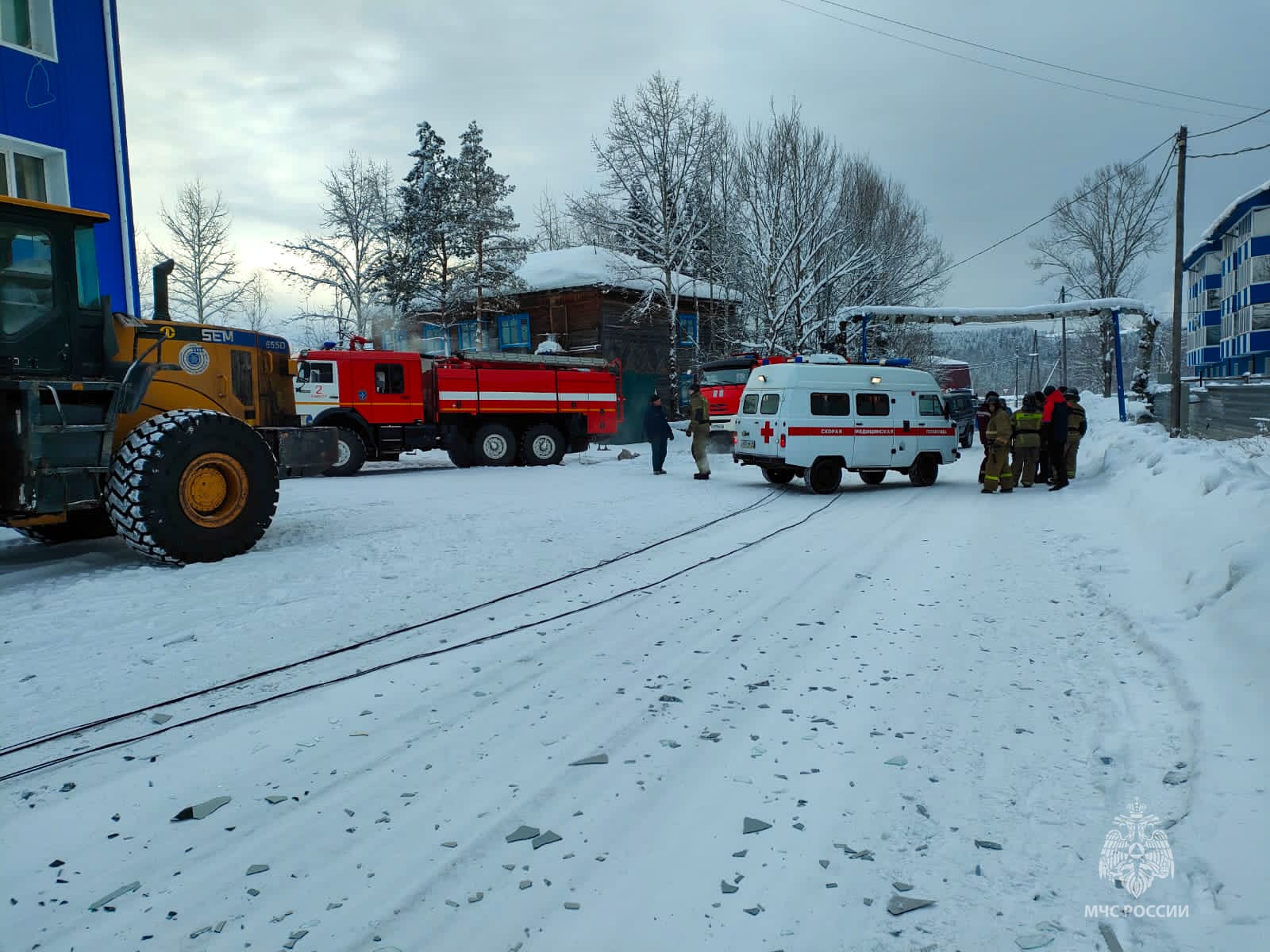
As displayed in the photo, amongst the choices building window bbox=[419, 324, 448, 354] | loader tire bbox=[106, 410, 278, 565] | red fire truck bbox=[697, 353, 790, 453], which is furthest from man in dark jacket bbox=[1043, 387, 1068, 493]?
building window bbox=[419, 324, 448, 354]

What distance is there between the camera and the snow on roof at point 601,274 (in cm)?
2983

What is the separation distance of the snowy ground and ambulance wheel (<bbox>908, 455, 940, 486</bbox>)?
746cm

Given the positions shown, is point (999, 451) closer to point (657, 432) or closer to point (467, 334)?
point (657, 432)

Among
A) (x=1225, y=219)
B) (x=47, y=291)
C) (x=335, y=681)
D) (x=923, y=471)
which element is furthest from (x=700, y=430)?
(x=1225, y=219)

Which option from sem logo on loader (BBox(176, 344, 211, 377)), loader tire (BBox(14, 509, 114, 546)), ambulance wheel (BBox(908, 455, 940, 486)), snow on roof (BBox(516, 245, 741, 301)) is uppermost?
snow on roof (BBox(516, 245, 741, 301))

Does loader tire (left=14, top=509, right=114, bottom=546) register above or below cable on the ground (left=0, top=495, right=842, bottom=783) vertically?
above

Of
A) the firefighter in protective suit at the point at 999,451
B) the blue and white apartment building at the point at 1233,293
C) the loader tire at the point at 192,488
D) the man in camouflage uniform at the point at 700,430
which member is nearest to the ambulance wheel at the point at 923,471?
the firefighter in protective suit at the point at 999,451

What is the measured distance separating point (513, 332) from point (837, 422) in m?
25.8

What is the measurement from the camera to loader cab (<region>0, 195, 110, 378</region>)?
6.14 m

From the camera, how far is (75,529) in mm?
7781

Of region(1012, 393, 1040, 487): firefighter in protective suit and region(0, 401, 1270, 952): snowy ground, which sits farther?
region(1012, 393, 1040, 487): firefighter in protective suit

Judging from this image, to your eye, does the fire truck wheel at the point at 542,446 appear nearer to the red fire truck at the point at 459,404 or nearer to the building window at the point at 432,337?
the red fire truck at the point at 459,404

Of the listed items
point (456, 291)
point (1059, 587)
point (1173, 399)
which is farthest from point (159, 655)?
point (456, 291)

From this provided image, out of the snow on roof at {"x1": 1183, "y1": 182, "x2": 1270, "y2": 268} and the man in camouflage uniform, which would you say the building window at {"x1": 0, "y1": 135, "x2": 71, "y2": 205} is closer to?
the man in camouflage uniform
